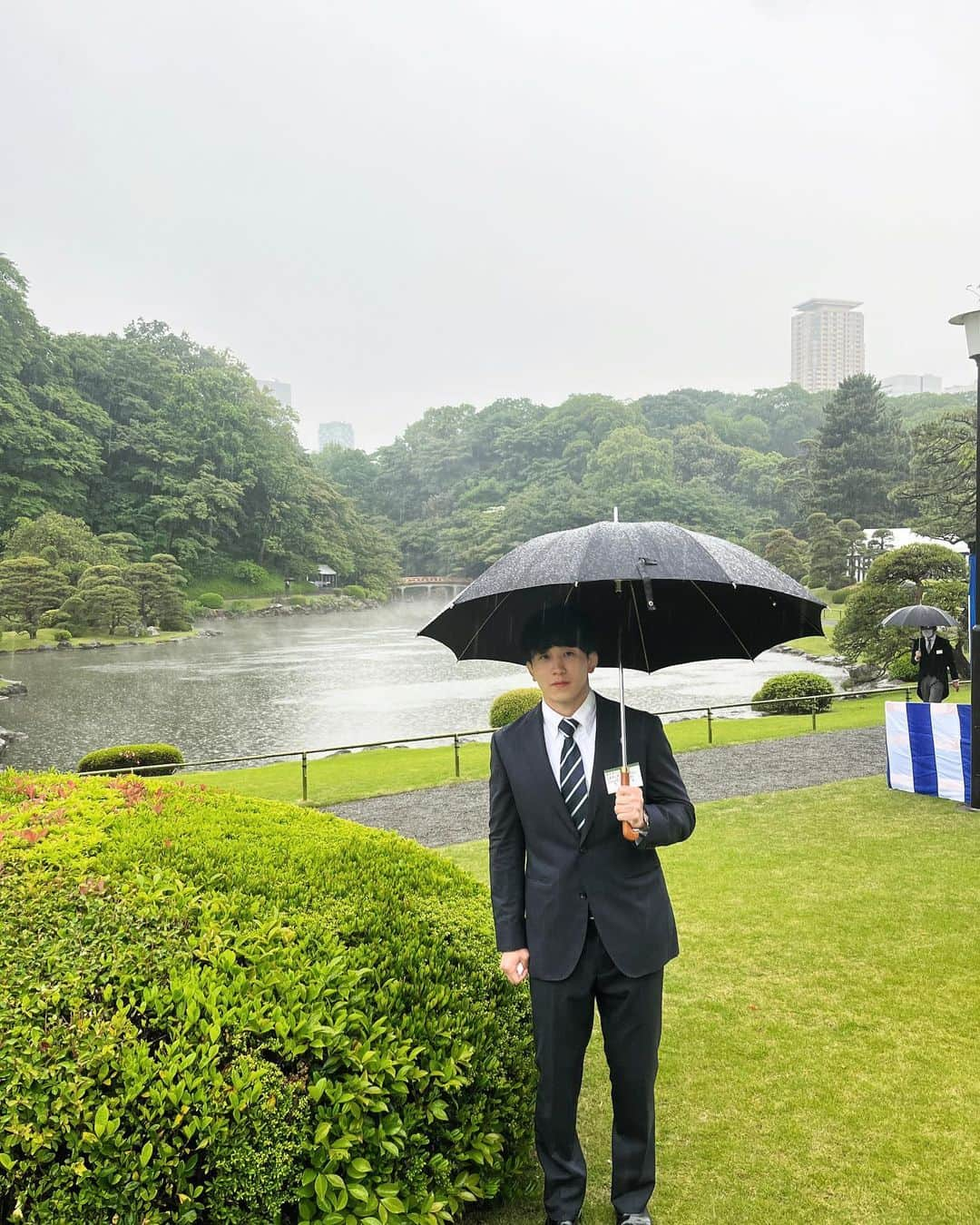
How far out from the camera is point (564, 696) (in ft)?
8.06

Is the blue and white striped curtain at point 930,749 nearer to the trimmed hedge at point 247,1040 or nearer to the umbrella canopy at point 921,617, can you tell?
the umbrella canopy at point 921,617

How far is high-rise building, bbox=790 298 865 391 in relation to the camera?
168m

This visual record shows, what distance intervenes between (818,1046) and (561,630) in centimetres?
242

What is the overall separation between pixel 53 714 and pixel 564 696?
23526 millimetres

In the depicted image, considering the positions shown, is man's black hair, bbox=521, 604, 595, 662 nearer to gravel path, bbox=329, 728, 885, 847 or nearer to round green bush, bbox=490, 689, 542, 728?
gravel path, bbox=329, 728, 885, 847

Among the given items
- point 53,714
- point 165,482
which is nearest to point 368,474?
point 165,482

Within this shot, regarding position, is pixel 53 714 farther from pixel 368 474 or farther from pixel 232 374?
pixel 368 474

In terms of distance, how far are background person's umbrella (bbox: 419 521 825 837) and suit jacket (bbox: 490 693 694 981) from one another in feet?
0.33

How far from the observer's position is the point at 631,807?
2.28 metres

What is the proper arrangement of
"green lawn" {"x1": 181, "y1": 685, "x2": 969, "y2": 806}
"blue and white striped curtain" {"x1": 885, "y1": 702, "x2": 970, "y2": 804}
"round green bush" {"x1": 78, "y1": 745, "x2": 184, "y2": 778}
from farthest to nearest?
"round green bush" {"x1": 78, "y1": 745, "x2": 184, "y2": 778} < "green lawn" {"x1": 181, "y1": 685, "x2": 969, "y2": 806} < "blue and white striped curtain" {"x1": 885, "y1": 702, "x2": 970, "y2": 804}

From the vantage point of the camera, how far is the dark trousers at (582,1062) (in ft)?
7.82

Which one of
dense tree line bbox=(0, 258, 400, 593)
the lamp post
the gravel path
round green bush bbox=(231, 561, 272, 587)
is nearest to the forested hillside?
dense tree line bbox=(0, 258, 400, 593)

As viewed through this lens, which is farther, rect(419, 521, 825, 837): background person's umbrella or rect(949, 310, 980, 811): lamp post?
rect(949, 310, 980, 811): lamp post

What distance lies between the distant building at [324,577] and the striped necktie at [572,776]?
60810mm
